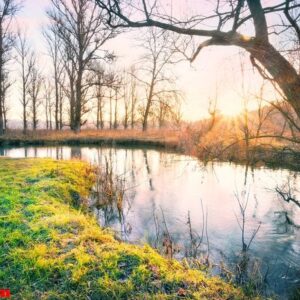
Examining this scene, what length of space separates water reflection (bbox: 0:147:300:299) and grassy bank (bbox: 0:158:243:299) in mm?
916

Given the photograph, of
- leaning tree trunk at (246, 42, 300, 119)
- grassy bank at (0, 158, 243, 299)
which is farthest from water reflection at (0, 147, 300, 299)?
leaning tree trunk at (246, 42, 300, 119)

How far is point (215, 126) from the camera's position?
22688 millimetres

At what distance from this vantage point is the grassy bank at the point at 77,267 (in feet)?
9.87

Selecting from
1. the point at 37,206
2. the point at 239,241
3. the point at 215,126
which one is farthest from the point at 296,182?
the point at 215,126

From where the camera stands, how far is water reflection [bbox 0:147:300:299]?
4758 millimetres

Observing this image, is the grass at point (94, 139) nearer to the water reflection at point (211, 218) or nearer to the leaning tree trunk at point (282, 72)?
the water reflection at point (211, 218)

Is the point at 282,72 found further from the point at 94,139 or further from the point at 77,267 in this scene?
the point at 94,139

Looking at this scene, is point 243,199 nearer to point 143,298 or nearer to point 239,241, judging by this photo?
point 239,241

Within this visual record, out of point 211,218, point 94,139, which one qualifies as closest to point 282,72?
point 211,218

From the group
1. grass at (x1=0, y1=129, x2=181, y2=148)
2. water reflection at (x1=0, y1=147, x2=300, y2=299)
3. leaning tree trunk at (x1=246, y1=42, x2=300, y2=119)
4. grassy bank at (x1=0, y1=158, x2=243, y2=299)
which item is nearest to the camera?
grassy bank at (x1=0, y1=158, x2=243, y2=299)

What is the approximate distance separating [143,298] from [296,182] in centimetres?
931

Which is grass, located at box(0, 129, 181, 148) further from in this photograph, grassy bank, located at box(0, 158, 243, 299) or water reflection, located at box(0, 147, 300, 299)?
grassy bank, located at box(0, 158, 243, 299)

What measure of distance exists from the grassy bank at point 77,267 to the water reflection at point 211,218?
0.92m

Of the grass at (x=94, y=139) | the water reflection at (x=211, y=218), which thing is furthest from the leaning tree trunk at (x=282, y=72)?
the grass at (x=94, y=139)
